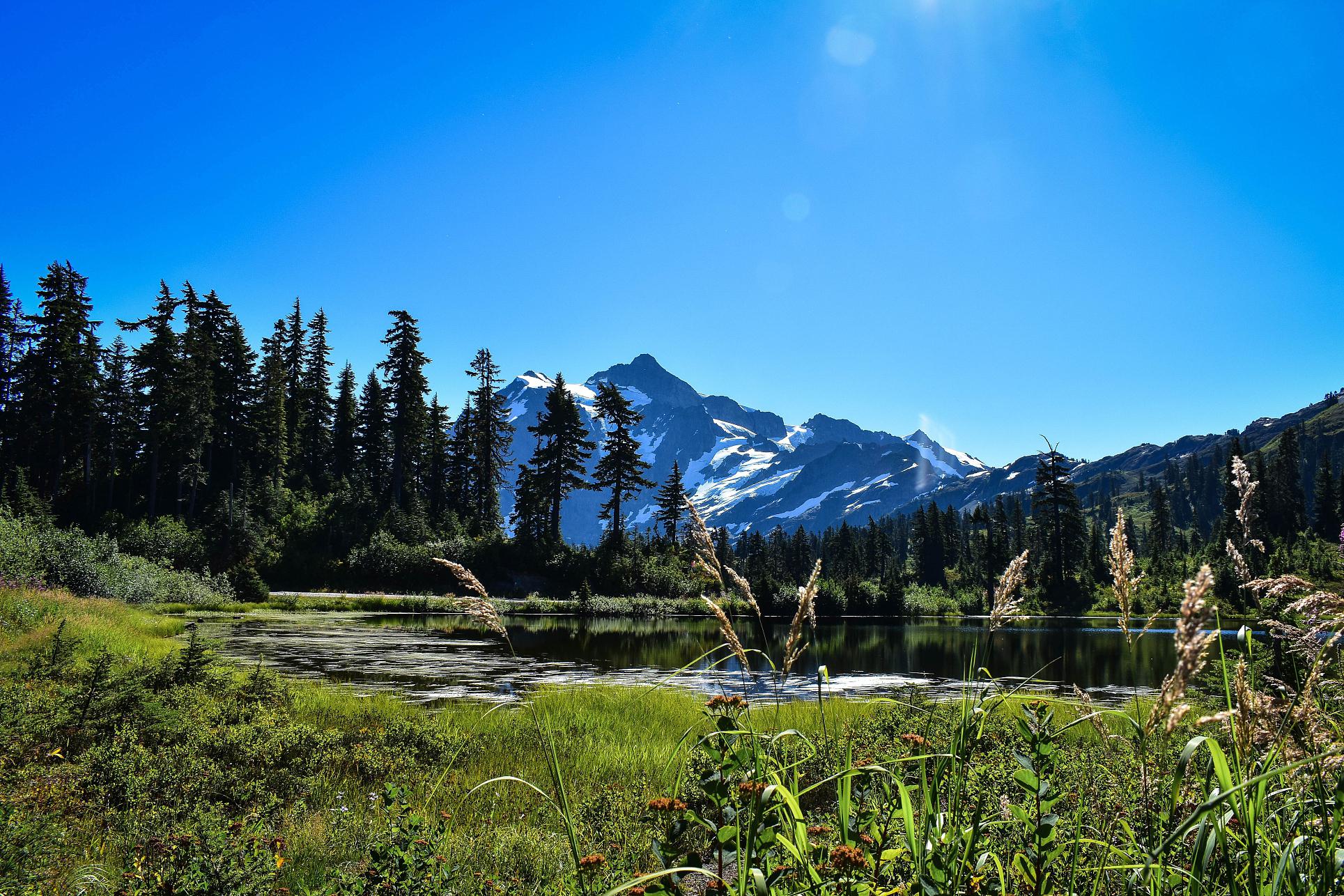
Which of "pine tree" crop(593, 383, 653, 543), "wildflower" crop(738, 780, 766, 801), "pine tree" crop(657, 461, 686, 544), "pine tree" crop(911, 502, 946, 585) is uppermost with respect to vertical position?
"pine tree" crop(593, 383, 653, 543)

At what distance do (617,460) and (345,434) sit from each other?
25164 mm

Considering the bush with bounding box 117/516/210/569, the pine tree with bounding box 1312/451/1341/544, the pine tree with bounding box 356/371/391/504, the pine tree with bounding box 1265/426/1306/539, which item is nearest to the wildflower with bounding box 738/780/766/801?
the bush with bounding box 117/516/210/569

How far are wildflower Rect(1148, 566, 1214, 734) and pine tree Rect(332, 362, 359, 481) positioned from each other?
2493 inches

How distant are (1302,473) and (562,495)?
201227 millimetres

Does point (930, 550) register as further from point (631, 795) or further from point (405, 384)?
point (631, 795)

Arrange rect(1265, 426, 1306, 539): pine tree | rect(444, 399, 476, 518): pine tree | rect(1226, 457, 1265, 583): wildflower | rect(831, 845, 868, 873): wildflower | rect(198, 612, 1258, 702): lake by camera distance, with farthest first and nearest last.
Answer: rect(1265, 426, 1306, 539): pine tree → rect(444, 399, 476, 518): pine tree → rect(198, 612, 1258, 702): lake → rect(1226, 457, 1265, 583): wildflower → rect(831, 845, 868, 873): wildflower

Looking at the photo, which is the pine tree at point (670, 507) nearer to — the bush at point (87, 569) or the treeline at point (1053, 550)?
the treeline at point (1053, 550)

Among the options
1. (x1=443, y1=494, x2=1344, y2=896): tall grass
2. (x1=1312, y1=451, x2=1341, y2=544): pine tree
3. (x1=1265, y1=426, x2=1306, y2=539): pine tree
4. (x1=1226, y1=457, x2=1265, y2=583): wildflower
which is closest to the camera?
(x1=443, y1=494, x2=1344, y2=896): tall grass

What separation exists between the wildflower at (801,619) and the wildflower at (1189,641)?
810 mm

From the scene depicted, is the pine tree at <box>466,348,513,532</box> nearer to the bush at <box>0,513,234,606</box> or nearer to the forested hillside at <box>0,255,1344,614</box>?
the forested hillside at <box>0,255,1344,614</box>

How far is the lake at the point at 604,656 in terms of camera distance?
15156 mm

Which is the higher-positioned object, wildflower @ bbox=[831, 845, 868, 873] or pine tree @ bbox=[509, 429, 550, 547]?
pine tree @ bbox=[509, 429, 550, 547]

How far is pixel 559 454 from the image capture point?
5091 centimetres

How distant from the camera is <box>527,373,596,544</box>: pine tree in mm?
50250
